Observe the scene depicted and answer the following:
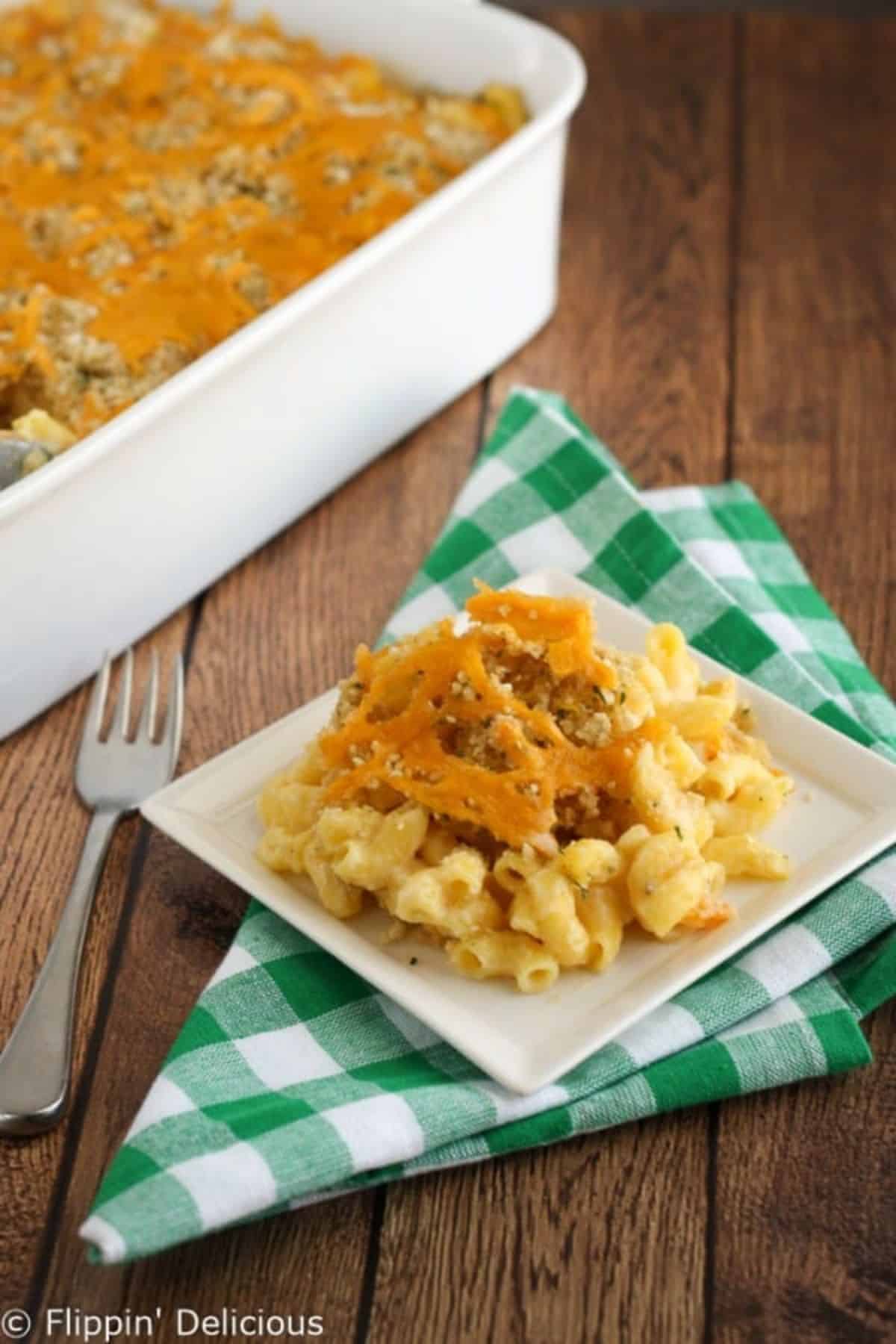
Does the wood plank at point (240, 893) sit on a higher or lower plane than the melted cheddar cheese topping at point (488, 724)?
lower

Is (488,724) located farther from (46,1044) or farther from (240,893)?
(46,1044)

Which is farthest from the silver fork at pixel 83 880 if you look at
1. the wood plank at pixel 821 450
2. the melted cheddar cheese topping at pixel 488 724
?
the wood plank at pixel 821 450

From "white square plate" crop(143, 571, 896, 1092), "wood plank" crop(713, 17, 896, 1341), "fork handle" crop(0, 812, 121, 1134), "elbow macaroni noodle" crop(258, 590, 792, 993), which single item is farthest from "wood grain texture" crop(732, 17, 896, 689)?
"fork handle" crop(0, 812, 121, 1134)

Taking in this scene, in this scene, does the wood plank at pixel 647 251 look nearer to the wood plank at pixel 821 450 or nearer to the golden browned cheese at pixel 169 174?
the wood plank at pixel 821 450

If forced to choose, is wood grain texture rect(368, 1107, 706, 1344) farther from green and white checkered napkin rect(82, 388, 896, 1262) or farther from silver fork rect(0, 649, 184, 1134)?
silver fork rect(0, 649, 184, 1134)

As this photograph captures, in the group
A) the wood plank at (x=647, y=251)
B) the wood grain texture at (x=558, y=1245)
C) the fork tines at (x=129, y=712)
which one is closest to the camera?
the wood grain texture at (x=558, y=1245)

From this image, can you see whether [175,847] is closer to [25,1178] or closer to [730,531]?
[25,1178]
